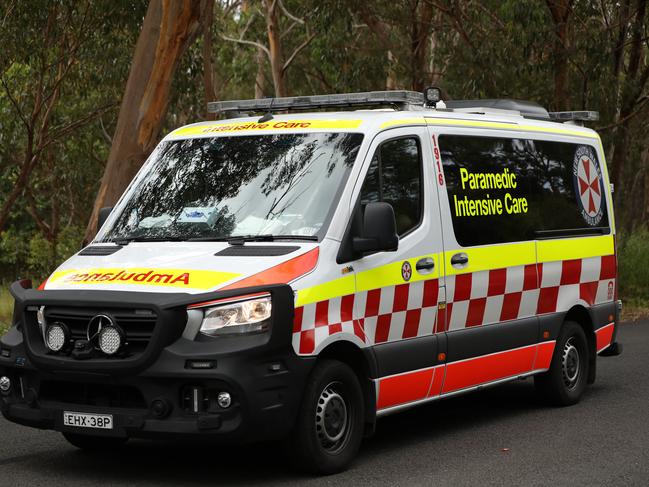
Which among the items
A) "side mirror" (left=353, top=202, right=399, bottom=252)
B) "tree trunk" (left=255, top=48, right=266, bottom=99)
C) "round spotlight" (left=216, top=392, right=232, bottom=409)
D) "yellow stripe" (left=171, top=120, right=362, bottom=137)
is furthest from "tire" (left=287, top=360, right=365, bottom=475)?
"tree trunk" (left=255, top=48, right=266, bottom=99)

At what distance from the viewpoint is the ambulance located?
645 centimetres

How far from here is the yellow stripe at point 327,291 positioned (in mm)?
6715

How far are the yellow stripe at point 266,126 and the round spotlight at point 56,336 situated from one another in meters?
1.97

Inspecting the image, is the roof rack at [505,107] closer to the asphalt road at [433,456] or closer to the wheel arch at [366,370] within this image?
the asphalt road at [433,456]

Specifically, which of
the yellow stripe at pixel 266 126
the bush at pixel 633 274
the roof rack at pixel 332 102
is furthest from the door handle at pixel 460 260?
the bush at pixel 633 274

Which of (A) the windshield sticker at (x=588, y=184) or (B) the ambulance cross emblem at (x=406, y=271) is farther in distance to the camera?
(A) the windshield sticker at (x=588, y=184)

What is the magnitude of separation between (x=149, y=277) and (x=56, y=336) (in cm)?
60

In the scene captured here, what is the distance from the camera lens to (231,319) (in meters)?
6.45

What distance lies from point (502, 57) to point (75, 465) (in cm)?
1590

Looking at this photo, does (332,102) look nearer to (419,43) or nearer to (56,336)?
(56,336)

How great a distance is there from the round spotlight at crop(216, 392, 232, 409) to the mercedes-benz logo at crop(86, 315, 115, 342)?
0.71 meters

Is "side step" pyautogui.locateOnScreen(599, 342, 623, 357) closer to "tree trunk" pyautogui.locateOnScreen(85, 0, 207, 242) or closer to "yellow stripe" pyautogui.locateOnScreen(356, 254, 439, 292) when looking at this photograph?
A: "yellow stripe" pyautogui.locateOnScreen(356, 254, 439, 292)

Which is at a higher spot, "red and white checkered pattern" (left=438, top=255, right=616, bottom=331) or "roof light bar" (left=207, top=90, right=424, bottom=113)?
"roof light bar" (left=207, top=90, right=424, bottom=113)

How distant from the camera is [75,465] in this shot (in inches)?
288
